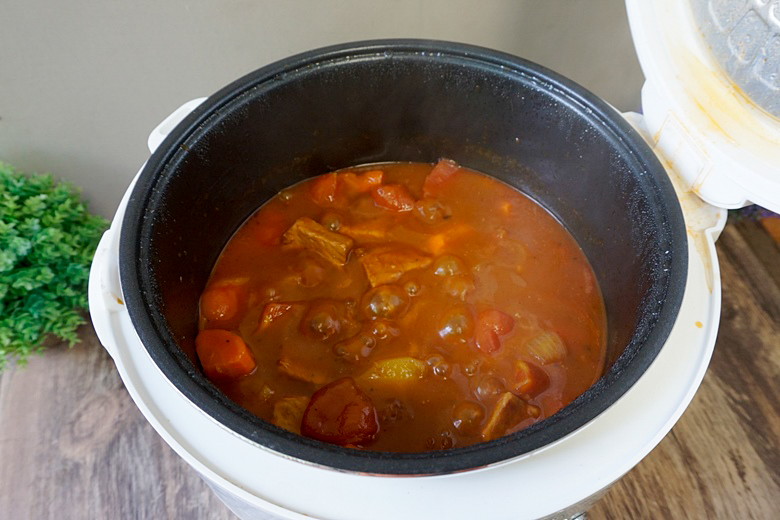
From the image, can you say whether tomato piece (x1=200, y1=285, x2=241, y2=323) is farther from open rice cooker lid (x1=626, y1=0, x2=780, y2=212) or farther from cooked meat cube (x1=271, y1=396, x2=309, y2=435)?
open rice cooker lid (x1=626, y1=0, x2=780, y2=212)

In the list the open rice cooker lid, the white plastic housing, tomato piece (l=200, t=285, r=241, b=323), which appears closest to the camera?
the white plastic housing

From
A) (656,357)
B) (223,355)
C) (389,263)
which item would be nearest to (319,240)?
(389,263)

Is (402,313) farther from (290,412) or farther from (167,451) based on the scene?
(167,451)

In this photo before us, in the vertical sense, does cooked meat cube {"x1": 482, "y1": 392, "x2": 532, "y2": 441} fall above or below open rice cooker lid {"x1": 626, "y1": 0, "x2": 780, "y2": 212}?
below

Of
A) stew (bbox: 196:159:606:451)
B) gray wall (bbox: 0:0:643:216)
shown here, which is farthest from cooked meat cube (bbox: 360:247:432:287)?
gray wall (bbox: 0:0:643:216)

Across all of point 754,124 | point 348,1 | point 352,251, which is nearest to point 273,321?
point 352,251

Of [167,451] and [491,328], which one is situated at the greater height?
[491,328]
